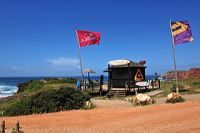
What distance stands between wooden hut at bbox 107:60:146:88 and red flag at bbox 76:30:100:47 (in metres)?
3.05

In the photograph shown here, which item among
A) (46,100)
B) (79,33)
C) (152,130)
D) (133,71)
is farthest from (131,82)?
(152,130)

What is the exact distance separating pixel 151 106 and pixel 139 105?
1.12 meters

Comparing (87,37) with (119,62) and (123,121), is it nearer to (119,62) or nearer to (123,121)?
(119,62)

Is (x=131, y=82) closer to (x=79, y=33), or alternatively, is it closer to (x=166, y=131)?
(x=79, y=33)

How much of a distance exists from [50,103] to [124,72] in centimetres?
1045

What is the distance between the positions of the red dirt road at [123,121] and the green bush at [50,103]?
137 cm

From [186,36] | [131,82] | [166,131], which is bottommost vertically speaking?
[166,131]

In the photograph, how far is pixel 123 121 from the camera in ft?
52.2

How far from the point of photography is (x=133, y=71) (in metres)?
30.4

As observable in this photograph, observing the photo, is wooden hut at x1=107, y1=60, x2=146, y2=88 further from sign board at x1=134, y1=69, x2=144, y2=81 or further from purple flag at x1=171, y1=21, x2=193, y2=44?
purple flag at x1=171, y1=21, x2=193, y2=44

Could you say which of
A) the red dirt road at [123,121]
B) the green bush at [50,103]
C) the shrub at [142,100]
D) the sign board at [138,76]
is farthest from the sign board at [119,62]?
the red dirt road at [123,121]

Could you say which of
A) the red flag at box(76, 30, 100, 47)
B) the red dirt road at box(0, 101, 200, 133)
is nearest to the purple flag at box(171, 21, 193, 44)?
the red flag at box(76, 30, 100, 47)

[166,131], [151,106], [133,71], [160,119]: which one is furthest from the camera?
[133,71]

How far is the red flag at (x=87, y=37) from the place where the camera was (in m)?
27.7
